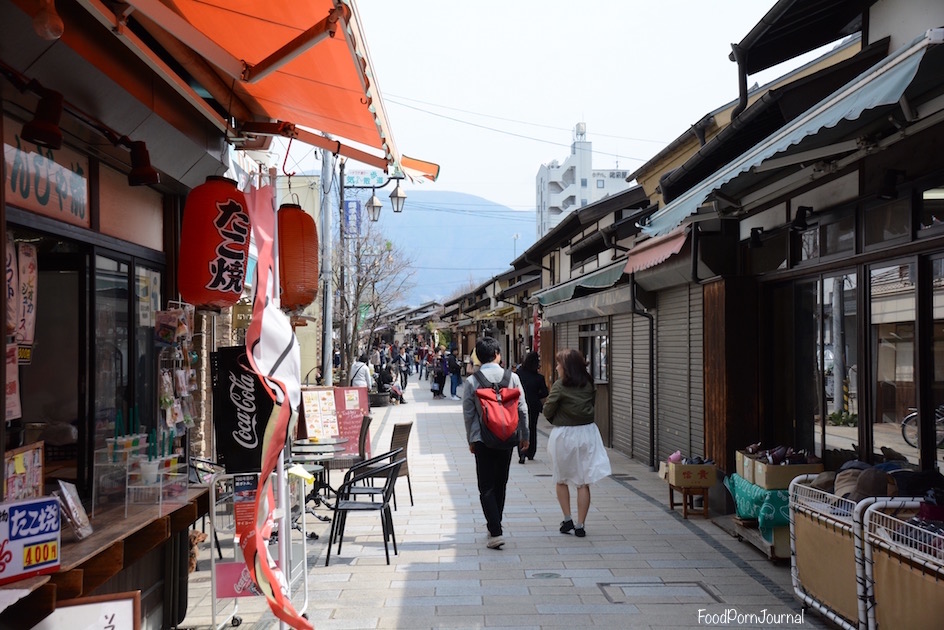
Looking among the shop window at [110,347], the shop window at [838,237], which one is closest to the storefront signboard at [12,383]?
the shop window at [110,347]

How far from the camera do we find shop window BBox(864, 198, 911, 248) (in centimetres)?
573

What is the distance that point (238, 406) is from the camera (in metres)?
5.08

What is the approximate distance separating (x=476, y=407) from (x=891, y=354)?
3647mm

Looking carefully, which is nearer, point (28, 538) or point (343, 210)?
point (28, 538)

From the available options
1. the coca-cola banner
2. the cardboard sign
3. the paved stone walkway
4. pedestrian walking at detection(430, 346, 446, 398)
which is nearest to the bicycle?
the paved stone walkway

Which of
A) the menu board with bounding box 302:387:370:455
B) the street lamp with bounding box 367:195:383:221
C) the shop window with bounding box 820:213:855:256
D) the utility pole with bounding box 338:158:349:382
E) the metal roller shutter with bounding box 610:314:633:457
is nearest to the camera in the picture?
the shop window with bounding box 820:213:855:256

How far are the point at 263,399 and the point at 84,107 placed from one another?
209 centimetres

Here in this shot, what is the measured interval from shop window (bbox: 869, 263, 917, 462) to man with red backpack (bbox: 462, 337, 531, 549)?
10.2ft

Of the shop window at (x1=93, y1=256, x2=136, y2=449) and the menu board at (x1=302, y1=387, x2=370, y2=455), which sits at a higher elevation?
the shop window at (x1=93, y1=256, x2=136, y2=449)

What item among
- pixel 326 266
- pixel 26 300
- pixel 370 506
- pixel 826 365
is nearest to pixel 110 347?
pixel 26 300

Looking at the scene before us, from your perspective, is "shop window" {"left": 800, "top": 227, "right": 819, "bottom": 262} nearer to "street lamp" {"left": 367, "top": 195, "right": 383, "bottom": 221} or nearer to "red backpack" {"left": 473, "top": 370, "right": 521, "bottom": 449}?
"red backpack" {"left": 473, "top": 370, "right": 521, "bottom": 449}

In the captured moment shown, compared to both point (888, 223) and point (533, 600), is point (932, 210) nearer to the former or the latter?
point (888, 223)

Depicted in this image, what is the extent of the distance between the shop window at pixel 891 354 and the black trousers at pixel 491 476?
3283 mm

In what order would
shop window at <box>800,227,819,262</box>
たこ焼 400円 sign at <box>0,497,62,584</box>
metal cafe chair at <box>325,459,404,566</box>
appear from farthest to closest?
shop window at <box>800,227,819,262</box> < metal cafe chair at <box>325,459,404,566</box> < たこ焼 400円 sign at <box>0,497,62,584</box>
